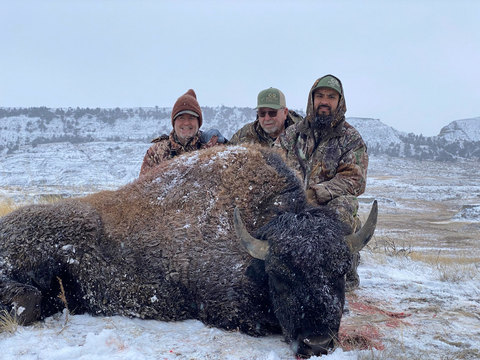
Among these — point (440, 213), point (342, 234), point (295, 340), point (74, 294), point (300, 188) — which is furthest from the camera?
point (440, 213)

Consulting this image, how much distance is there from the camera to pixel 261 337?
352 centimetres

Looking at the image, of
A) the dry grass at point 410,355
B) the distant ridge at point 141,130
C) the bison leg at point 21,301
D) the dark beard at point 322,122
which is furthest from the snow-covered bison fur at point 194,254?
the distant ridge at point 141,130

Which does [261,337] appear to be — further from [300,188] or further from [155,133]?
[155,133]

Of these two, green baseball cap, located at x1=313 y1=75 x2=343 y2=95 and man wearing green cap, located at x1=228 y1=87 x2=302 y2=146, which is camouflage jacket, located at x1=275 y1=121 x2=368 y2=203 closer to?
green baseball cap, located at x1=313 y1=75 x2=343 y2=95

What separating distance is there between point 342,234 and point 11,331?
271 centimetres

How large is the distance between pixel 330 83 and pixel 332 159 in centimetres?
104

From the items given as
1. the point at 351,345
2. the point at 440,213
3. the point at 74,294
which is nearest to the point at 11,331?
the point at 74,294

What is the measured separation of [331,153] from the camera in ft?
17.8

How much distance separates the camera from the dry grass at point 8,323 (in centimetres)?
319

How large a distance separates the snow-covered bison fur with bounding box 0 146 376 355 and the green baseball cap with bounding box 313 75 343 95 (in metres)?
1.59

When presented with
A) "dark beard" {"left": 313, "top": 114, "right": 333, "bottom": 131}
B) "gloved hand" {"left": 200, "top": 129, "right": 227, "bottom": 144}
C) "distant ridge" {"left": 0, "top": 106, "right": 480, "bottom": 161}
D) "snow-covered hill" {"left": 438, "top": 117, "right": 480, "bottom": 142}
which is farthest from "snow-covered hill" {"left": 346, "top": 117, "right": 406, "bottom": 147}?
"dark beard" {"left": 313, "top": 114, "right": 333, "bottom": 131}

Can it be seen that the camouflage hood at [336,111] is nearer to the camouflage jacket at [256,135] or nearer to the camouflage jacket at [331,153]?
the camouflage jacket at [331,153]

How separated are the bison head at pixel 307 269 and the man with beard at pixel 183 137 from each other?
340cm

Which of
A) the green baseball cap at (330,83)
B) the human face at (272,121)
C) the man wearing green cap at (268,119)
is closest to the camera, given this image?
the green baseball cap at (330,83)
